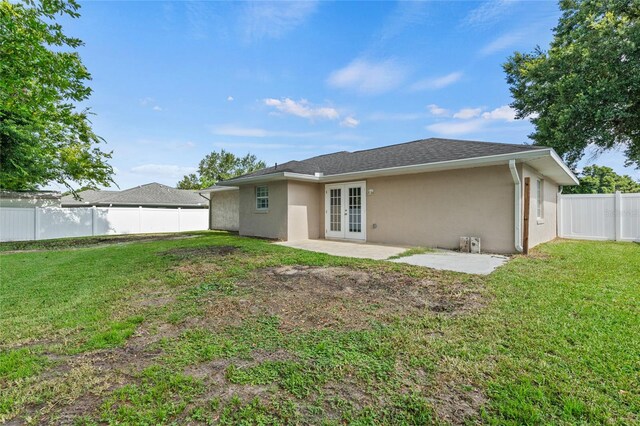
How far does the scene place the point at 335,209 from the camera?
471 inches

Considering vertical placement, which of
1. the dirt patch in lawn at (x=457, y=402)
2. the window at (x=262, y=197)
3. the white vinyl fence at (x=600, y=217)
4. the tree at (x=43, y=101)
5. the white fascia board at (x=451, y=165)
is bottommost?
the dirt patch in lawn at (x=457, y=402)

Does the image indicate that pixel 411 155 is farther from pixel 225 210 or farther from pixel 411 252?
pixel 225 210

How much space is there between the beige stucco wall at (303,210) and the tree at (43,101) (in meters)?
8.94

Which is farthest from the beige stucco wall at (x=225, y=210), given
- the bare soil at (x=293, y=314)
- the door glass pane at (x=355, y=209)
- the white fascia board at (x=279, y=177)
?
the bare soil at (x=293, y=314)

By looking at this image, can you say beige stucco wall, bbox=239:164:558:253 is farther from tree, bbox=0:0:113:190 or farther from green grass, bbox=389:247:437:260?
tree, bbox=0:0:113:190

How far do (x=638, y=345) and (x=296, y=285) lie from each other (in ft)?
13.5

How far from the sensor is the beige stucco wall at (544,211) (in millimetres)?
8883

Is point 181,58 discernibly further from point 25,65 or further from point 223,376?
point 223,376

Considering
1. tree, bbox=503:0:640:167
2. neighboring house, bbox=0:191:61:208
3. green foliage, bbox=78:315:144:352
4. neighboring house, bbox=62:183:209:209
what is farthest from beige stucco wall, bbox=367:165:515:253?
neighboring house, bbox=0:191:61:208

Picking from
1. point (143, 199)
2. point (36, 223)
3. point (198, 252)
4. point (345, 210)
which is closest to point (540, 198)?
point (345, 210)

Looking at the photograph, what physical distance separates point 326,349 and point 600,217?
44.4 ft

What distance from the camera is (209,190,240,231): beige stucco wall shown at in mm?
17250

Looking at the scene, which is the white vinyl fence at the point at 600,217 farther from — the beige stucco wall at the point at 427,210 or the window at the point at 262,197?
the window at the point at 262,197

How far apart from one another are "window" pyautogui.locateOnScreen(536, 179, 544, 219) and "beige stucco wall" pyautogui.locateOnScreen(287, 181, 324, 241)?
756cm
